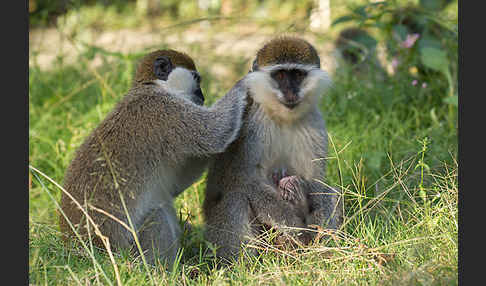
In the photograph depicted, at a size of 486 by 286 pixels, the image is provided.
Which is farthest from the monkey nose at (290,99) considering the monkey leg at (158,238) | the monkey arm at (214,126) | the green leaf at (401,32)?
the green leaf at (401,32)

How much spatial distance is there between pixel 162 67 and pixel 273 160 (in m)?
0.96

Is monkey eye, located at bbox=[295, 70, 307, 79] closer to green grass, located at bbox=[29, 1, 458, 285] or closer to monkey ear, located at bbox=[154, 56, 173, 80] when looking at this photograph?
green grass, located at bbox=[29, 1, 458, 285]

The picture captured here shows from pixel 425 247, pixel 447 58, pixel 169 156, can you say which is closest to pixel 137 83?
pixel 169 156

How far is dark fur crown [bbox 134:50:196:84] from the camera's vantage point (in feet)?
13.4

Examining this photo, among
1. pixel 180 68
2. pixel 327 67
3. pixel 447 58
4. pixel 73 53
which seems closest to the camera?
pixel 180 68

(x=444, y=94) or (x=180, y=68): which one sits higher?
(x=180, y=68)

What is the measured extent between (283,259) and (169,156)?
95 cm

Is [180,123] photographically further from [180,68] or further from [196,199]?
[196,199]

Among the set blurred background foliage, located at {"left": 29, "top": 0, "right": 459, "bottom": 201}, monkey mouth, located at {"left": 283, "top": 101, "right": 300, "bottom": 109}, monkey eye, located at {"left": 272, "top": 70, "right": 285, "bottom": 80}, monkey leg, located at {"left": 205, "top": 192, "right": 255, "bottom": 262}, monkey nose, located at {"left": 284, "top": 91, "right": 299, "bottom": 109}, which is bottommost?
monkey leg, located at {"left": 205, "top": 192, "right": 255, "bottom": 262}

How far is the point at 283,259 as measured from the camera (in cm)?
350

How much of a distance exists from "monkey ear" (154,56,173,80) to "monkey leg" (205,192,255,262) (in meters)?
0.90

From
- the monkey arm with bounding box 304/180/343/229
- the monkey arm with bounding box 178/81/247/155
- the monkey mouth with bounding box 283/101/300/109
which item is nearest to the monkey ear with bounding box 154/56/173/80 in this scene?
the monkey arm with bounding box 178/81/247/155

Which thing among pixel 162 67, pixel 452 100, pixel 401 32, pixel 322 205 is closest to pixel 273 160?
pixel 322 205

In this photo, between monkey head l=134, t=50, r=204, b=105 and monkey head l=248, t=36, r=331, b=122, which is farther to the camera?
→ monkey head l=134, t=50, r=204, b=105
